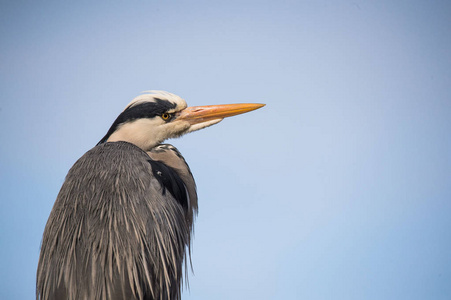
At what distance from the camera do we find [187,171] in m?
1.49

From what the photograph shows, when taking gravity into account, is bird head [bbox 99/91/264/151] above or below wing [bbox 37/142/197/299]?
above

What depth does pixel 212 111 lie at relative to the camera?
1.60 metres

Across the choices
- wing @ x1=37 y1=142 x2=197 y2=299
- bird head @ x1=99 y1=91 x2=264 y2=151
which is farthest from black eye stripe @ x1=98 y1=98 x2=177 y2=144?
wing @ x1=37 y1=142 x2=197 y2=299

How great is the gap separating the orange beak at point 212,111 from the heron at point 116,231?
9.3 inches

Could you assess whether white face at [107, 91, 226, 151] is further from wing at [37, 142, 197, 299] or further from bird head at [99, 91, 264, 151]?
wing at [37, 142, 197, 299]

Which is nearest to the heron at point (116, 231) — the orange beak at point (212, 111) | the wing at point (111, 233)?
the wing at point (111, 233)

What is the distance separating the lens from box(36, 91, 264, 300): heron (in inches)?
43.9

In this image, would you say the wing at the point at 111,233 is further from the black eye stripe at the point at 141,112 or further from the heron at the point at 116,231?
the black eye stripe at the point at 141,112

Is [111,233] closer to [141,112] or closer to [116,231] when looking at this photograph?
[116,231]

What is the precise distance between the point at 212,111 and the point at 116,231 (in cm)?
62

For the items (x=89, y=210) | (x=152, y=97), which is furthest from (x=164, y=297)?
(x=152, y=97)

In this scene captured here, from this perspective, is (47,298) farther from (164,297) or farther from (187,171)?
(187,171)

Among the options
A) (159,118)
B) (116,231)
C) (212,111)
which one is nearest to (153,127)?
(159,118)

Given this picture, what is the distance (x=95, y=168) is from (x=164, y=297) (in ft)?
1.36
